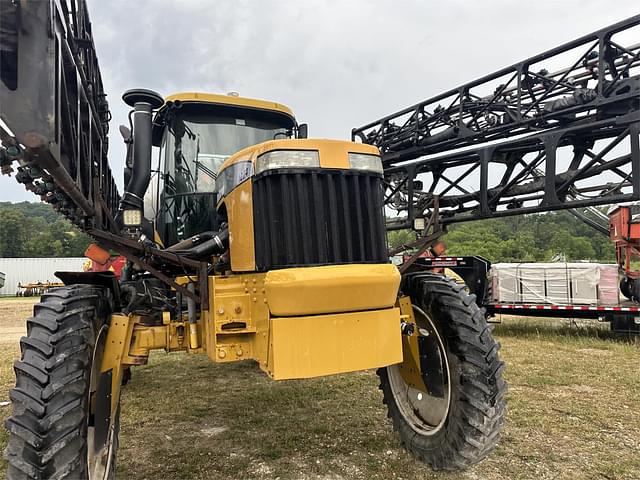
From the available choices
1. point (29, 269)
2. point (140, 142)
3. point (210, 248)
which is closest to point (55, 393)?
point (210, 248)

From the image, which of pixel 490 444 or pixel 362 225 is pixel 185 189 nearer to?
pixel 362 225

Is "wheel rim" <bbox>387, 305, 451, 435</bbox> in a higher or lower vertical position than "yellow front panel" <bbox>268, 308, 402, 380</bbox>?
lower

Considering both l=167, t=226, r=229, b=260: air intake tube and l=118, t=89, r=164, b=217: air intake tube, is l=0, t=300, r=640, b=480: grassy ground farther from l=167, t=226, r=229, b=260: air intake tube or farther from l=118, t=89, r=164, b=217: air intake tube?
l=118, t=89, r=164, b=217: air intake tube

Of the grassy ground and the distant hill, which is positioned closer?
the grassy ground

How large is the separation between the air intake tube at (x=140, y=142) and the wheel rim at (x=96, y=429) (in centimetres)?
99

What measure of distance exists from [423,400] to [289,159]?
225 cm

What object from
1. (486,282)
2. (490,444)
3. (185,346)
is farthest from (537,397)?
(486,282)

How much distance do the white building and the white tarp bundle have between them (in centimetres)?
3179

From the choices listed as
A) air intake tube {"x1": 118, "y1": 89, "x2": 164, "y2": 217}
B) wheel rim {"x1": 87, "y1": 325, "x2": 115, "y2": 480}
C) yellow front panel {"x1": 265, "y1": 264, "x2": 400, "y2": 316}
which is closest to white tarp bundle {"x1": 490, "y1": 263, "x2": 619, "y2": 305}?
yellow front panel {"x1": 265, "y1": 264, "x2": 400, "y2": 316}

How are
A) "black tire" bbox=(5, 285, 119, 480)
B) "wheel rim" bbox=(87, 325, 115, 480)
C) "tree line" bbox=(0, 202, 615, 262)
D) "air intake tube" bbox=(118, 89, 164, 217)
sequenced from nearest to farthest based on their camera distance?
"black tire" bbox=(5, 285, 119, 480) → "wheel rim" bbox=(87, 325, 115, 480) → "air intake tube" bbox=(118, 89, 164, 217) → "tree line" bbox=(0, 202, 615, 262)

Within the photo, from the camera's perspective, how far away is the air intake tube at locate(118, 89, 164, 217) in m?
3.48

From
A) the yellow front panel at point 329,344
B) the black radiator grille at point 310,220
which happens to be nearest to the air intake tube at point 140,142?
the black radiator grille at point 310,220

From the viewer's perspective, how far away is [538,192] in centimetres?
662

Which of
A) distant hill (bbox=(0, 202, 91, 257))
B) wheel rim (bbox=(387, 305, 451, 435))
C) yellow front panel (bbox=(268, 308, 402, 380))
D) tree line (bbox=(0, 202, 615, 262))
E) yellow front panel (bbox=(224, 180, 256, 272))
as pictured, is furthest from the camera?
distant hill (bbox=(0, 202, 91, 257))
